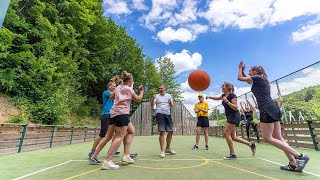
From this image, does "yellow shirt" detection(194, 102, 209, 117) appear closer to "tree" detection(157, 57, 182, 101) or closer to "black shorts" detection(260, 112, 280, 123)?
"black shorts" detection(260, 112, 280, 123)

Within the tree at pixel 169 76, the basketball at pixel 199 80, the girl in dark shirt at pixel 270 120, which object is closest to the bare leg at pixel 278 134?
the girl in dark shirt at pixel 270 120

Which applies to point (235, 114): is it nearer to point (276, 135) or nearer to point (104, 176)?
point (276, 135)

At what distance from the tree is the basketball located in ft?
111

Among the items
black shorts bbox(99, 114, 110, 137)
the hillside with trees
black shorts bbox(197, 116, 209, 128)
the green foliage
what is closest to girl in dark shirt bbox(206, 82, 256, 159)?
black shorts bbox(197, 116, 209, 128)

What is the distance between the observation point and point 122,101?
14.6 ft

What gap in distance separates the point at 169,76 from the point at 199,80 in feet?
117

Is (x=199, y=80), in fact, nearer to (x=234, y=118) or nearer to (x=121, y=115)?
(x=234, y=118)

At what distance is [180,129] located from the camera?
2453cm

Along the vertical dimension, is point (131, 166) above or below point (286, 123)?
below

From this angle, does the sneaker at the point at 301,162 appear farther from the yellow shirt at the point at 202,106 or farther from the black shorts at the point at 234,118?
the yellow shirt at the point at 202,106

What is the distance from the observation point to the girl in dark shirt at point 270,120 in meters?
3.88

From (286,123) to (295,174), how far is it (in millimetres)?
5639

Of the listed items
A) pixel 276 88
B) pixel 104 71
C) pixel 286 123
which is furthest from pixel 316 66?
pixel 104 71

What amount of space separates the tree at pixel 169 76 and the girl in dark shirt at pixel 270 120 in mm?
36552
